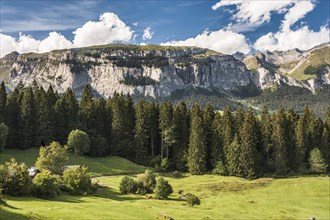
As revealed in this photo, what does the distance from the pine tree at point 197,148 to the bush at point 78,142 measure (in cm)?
2988

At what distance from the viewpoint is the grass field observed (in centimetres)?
4272

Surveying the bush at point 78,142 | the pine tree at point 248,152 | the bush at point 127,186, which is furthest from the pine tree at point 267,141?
the bush at point 78,142

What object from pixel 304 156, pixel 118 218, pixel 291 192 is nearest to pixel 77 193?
pixel 118 218

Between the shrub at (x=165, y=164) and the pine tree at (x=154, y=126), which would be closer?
the shrub at (x=165, y=164)

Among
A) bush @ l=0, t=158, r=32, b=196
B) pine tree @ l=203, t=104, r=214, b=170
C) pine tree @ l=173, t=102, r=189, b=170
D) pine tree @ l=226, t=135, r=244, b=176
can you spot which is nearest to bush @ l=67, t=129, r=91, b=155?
pine tree @ l=173, t=102, r=189, b=170

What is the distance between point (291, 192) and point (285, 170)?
2895 centimetres

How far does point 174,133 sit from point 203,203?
4887cm

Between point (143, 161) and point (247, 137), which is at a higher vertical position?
point (247, 137)

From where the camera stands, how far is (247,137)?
4109 inches

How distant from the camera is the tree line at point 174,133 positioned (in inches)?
4205

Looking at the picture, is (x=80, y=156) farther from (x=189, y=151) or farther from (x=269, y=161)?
(x=269, y=161)

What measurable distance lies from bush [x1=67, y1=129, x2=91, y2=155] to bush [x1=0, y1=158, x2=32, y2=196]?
4823 cm

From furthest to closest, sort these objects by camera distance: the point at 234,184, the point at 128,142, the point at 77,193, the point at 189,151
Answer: the point at 128,142, the point at 189,151, the point at 234,184, the point at 77,193

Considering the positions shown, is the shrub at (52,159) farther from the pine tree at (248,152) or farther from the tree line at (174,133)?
the pine tree at (248,152)
